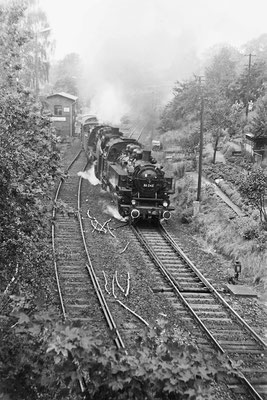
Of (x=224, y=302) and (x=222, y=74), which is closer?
(x=224, y=302)

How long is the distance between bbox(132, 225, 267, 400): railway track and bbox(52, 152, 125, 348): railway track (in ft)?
5.69

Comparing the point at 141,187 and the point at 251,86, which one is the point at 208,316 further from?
the point at 251,86

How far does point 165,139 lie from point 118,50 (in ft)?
54.7

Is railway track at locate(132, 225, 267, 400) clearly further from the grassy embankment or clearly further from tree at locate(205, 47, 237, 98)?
tree at locate(205, 47, 237, 98)

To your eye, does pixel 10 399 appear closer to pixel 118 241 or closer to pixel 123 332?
pixel 123 332

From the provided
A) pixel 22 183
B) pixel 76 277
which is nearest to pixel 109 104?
pixel 76 277

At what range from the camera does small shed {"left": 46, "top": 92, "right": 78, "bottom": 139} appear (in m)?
39.3

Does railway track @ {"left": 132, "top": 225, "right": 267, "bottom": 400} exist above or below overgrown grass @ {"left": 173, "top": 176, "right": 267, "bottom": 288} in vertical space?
below

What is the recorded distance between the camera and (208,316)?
35.8 feet

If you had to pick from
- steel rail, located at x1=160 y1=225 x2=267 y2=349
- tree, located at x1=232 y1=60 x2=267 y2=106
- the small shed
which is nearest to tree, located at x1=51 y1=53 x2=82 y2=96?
the small shed

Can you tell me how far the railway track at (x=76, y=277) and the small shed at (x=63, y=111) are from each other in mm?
22536

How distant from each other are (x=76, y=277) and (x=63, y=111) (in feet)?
95.5

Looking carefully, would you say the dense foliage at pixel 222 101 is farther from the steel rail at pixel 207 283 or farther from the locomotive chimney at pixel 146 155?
the steel rail at pixel 207 283

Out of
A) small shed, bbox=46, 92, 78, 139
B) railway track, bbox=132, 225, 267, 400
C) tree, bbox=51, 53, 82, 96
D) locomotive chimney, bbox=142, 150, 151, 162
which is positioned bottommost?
railway track, bbox=132, 225, 267, 400
